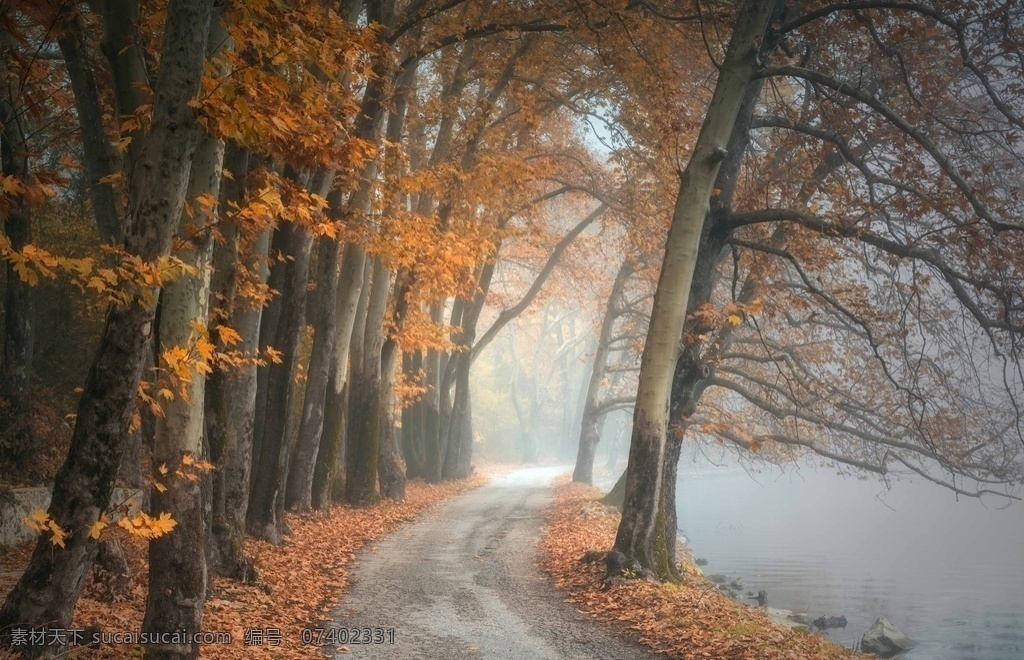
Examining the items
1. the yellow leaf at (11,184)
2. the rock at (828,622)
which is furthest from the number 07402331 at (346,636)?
the rock at (828,622)

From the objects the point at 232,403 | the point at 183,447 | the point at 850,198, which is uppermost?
the point at 850,198

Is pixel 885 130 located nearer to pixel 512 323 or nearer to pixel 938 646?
pixel 938 646

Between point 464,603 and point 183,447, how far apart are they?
4.25 meters

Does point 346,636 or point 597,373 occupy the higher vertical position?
point 597,373

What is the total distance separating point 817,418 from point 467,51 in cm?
1146

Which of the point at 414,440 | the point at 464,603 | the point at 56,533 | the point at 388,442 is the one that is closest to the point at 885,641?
the point at 464,603

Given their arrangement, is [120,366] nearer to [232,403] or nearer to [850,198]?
[232,403]

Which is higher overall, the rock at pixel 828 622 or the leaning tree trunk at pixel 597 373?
the leaning tree trunk at pixel 597 373

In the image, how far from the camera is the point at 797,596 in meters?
16.7

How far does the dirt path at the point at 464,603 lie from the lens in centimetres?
742

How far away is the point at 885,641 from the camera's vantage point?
40.1 ft

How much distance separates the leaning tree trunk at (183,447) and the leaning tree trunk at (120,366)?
0.74 meters

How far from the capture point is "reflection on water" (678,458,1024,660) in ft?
46.4

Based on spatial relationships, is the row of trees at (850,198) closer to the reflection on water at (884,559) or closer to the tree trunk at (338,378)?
the reflection on water at (884,559)
